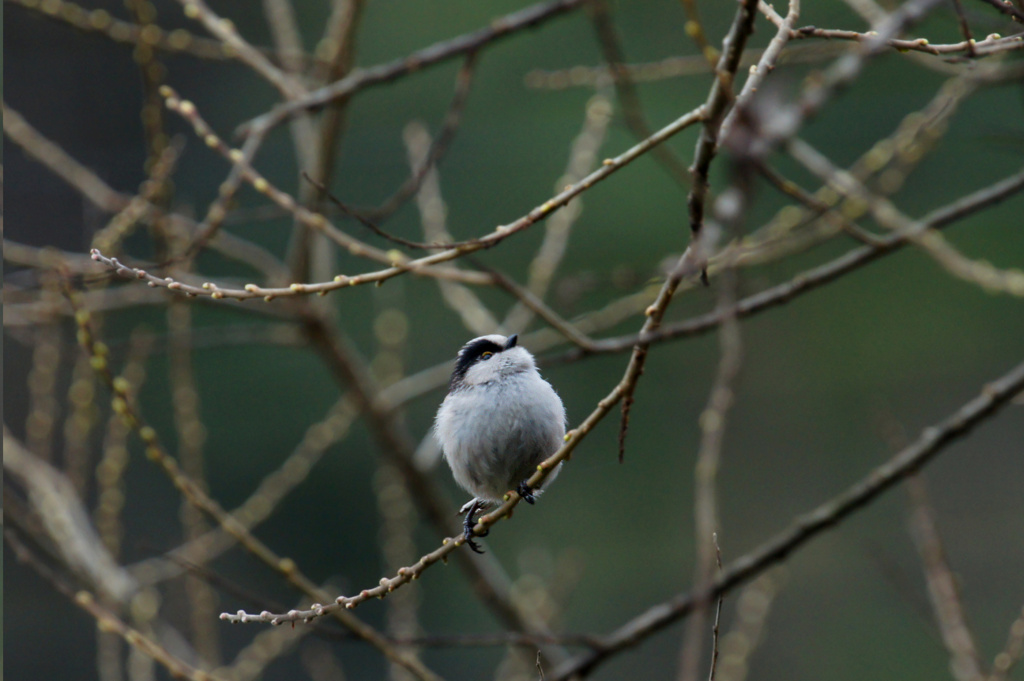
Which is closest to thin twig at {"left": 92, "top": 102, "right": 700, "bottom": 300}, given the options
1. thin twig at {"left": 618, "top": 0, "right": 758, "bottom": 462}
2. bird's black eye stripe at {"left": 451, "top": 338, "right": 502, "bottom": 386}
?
thin twig at {"left": 618, "top": 0, "right": 758, "bottom": 462}

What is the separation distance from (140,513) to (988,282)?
1099cm

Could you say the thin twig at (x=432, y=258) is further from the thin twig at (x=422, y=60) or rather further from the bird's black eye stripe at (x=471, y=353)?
the bird's black eye stripe at (x=471, y=353)

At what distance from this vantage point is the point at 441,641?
9.62 ft

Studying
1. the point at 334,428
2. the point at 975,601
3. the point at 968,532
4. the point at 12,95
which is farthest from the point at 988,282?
the point at 12,95

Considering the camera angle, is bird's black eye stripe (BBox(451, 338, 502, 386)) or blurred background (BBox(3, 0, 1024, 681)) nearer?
bird's black eye stripe (BBox(451, 338, 502, 386))

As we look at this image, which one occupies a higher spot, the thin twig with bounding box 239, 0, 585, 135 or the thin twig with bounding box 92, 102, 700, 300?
the thin twig with bounding box 239, 0, 585, 135

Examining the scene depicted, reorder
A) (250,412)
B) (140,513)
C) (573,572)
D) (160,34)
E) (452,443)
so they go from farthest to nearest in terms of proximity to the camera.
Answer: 1. (250,412)
2. (140,513)
3. (573,572)
4. (160,34)
5. (452,443)

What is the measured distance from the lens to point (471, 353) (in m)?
3.72

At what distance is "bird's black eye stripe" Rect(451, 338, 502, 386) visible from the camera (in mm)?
3663

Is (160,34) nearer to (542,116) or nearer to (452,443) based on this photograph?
(452,443)

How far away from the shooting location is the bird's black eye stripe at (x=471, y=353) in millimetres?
3663

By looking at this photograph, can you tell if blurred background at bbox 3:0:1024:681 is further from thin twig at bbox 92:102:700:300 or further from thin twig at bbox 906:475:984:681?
thin twig at bbox 92:102:700:300

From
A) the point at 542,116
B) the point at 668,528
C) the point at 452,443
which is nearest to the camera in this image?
the point at 452,443

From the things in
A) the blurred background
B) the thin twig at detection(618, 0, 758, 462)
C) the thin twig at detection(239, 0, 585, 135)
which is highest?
the blurred background
